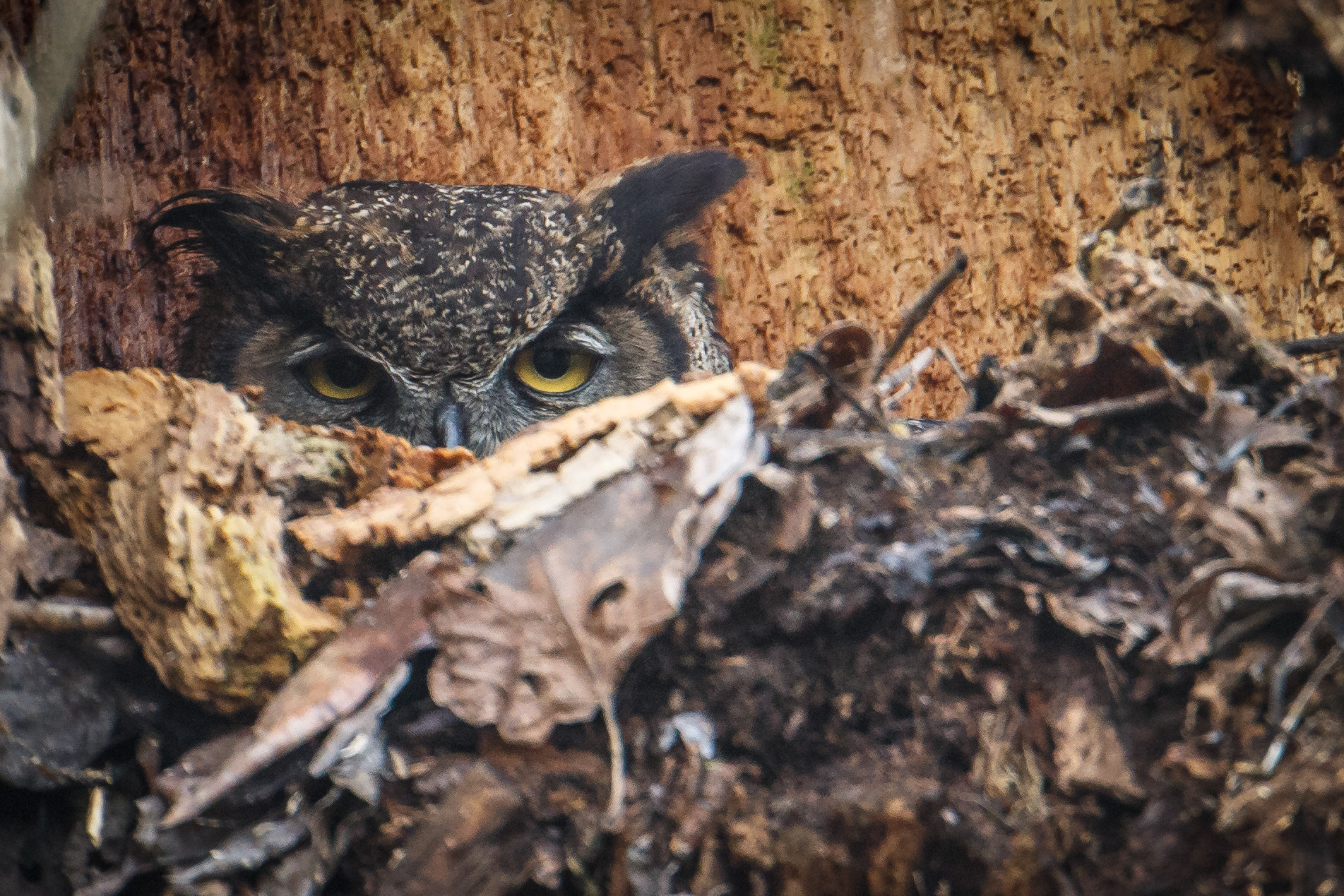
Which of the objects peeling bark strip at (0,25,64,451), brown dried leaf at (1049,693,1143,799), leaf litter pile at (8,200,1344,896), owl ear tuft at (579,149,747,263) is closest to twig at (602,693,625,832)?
leaf litter pile at (8,200,1344,896)


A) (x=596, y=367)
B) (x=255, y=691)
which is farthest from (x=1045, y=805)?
(x=596, y=367)

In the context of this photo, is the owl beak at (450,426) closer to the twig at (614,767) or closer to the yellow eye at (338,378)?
the yellow eye at (338,378)

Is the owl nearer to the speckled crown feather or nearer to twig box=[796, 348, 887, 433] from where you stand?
the speckled crown feather

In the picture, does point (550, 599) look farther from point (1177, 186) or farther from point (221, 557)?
point (1177, 186)

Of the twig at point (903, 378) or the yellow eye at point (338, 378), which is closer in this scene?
the twig at point (903, 378)

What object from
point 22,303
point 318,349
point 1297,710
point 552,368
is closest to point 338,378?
point 318,349

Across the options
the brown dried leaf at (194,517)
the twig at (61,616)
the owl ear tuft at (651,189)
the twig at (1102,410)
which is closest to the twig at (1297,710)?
the twig at (1102,410)

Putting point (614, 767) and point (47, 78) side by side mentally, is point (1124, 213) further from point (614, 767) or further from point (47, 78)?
point (47, 78)
